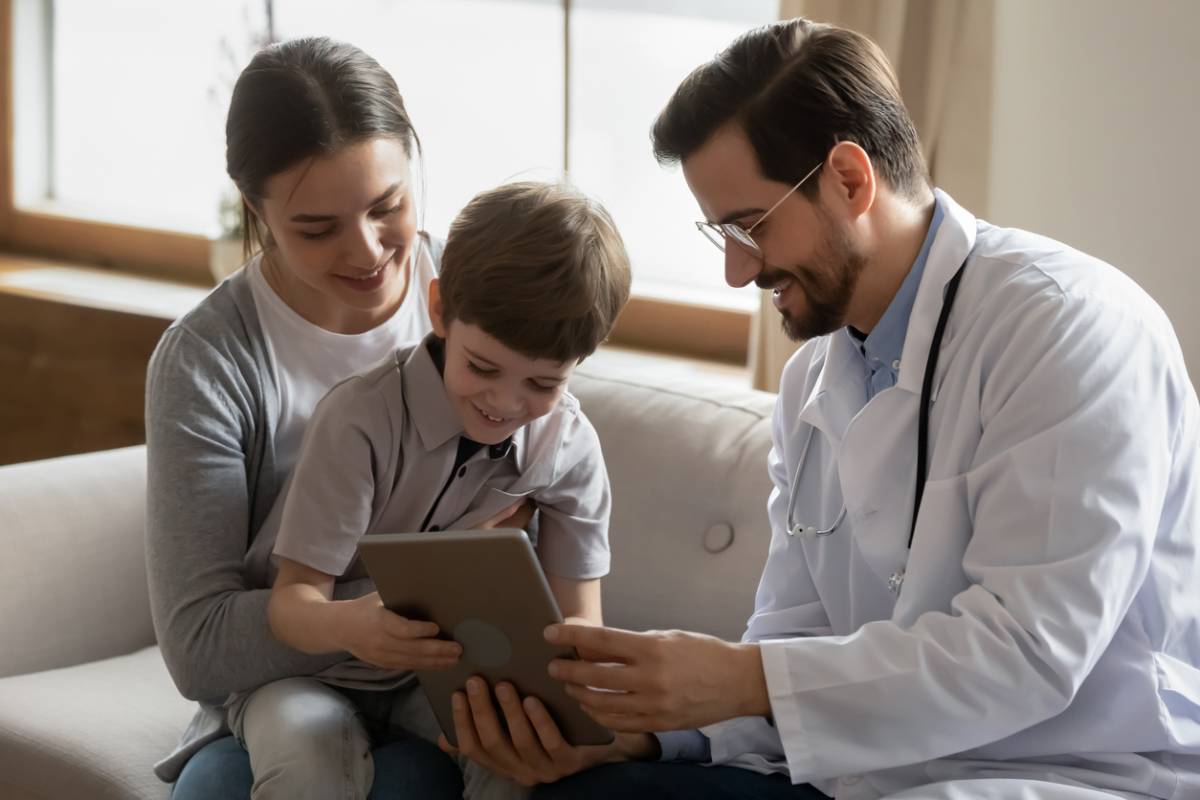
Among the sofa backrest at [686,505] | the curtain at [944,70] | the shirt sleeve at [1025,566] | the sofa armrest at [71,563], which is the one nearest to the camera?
the shirt sleeve at [1025,566]

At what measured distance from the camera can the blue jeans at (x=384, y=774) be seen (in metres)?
1.68

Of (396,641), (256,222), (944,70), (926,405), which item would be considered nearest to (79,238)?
(256,222)

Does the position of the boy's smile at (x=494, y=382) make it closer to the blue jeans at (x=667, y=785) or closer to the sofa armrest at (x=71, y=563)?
the blue jeans at (x=667, y=785)

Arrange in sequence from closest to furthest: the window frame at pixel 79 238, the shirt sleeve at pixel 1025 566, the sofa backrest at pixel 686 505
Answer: the shirt sleeve at pixel 1025 566, the sofa backrest at pixel 686 505, the window frame at pixel 79 238

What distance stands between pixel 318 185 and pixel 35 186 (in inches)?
113

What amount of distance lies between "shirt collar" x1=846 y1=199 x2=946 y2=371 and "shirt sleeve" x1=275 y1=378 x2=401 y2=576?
0.60 m

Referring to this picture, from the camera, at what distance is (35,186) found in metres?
4.20

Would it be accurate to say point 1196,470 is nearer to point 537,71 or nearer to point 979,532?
point 979,532

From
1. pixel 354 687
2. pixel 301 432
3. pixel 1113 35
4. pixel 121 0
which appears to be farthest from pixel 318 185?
pixel 121 0

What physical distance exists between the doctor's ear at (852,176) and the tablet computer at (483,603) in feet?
1.84

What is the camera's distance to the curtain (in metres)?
2.31

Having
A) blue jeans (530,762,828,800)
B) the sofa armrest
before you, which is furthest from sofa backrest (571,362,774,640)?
the sofa armrest

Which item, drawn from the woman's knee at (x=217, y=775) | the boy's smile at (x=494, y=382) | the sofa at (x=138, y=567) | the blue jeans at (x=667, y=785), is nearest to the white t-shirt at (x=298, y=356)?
the boy's smile at (x=494, y=382)

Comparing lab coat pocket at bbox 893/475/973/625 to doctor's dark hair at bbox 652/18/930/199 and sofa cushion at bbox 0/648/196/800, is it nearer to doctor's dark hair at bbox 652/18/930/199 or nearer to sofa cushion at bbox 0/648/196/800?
doctor's dark hair at bbox 652/18/930/199
